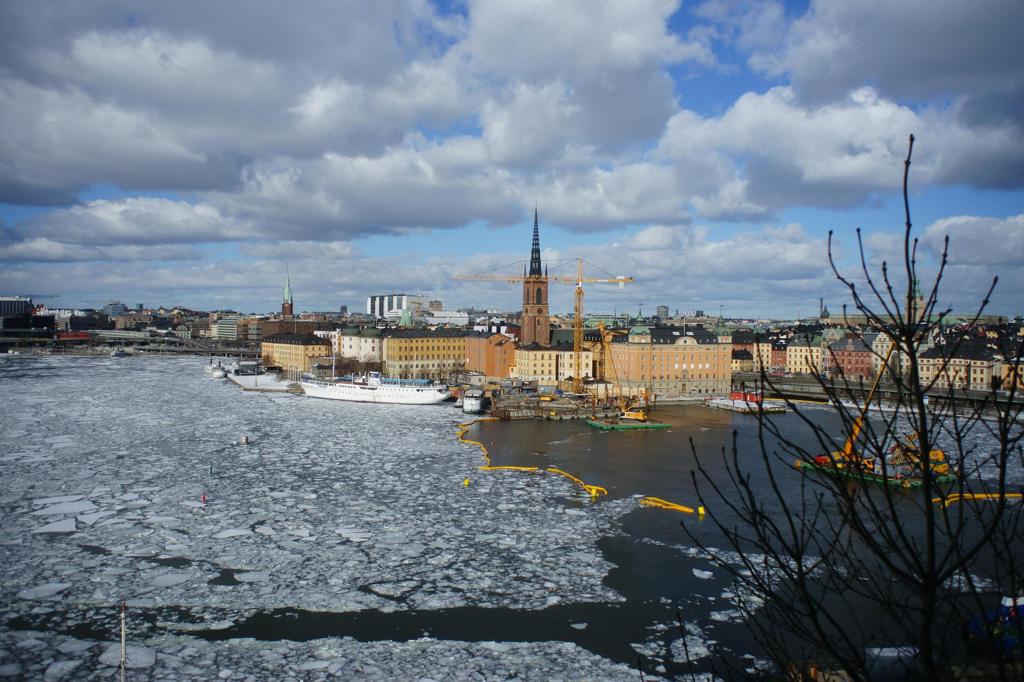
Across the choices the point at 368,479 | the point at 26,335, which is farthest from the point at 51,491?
the point at 26,335

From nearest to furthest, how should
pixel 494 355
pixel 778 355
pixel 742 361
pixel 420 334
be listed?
pixel 494 355
pixel 420 334
pixel 742 361
pixel 778 355

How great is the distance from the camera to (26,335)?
113375mm

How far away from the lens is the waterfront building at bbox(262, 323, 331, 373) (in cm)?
6519

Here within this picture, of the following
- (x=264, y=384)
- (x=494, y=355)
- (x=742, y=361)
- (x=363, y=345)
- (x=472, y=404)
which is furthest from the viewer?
(x=363, y=345)

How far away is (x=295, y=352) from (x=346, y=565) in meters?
56.2

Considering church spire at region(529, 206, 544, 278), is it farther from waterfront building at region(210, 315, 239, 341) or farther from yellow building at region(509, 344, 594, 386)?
waterfront building at region(210, 315, 239, 341)

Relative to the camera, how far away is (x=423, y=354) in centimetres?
6353

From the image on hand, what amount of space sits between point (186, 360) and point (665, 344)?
190 ft

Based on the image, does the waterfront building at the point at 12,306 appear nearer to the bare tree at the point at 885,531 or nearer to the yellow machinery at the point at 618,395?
the yellow machinery at the point at 618,395

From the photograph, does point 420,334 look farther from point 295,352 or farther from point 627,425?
point 627,425

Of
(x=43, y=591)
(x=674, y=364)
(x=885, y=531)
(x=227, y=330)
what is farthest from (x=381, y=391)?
(x=227, y=330)

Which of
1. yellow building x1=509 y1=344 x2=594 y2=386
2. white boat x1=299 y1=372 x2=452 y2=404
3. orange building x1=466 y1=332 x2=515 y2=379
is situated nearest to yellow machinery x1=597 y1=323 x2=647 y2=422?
yellow building x1=509 y1=344 x2=594 y2=386

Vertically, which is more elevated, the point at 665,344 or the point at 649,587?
the point at 665,344

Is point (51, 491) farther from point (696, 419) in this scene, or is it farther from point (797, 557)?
point (696, 419)
